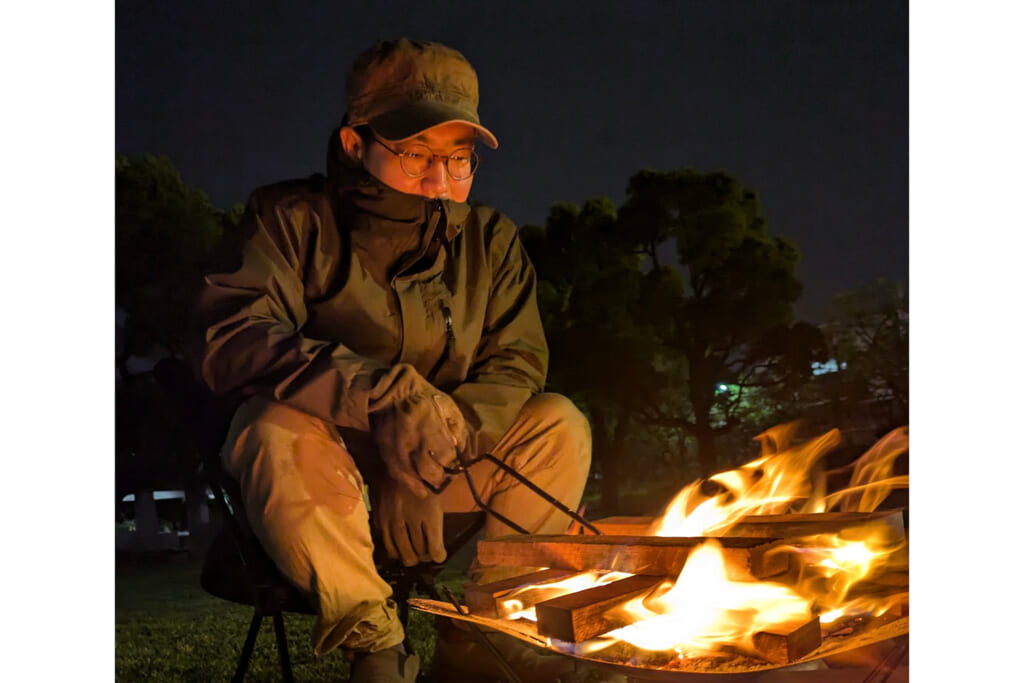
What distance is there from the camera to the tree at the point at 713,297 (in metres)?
3.13

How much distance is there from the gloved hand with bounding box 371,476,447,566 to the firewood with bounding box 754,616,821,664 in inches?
39.9

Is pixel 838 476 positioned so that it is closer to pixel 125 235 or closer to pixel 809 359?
pixel 809 359

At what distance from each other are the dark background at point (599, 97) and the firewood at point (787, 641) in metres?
1.57

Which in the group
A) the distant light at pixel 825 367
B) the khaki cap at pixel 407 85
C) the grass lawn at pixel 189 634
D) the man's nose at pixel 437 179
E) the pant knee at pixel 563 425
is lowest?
the grass lawn at pixel 189 634

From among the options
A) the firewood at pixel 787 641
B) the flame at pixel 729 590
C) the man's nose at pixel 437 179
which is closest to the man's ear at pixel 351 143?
the man's nose at pixel 437 179

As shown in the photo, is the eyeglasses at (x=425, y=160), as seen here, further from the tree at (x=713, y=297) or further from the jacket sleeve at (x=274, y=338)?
the tree at (x=713, y=297)

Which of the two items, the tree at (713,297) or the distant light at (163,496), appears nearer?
the distant light at (163,496)

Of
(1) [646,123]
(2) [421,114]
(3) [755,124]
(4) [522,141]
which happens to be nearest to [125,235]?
(2) [421,114]

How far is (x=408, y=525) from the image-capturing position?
8.00 feet

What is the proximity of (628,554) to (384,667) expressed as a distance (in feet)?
2.10

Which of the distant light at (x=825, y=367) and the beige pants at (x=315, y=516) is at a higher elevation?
the distant light at (x=825, y=367)

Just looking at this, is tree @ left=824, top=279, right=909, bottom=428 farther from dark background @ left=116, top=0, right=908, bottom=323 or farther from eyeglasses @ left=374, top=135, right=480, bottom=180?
eyeglasses @ left=374, top=135, right=480, bottom=180

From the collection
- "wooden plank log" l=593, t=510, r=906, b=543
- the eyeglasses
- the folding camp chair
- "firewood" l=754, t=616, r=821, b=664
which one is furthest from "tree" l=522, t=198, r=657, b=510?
"firewood" l=754, t=616, r=821, b=664
